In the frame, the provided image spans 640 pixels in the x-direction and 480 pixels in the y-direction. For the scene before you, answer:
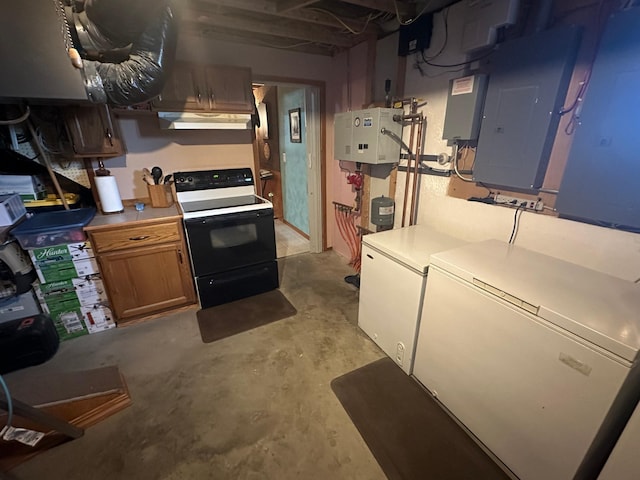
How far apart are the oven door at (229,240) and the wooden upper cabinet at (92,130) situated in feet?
2.91

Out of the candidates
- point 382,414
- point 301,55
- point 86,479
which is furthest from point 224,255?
point 301,55

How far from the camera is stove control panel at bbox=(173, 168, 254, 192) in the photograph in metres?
2.55

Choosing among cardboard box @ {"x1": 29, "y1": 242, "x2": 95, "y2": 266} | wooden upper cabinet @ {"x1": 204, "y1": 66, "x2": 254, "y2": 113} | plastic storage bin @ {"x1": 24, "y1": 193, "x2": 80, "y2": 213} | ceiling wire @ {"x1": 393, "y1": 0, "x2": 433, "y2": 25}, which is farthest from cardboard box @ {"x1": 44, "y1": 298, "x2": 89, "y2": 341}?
ceiling wire @ {"x1": 393, "y1": 0, "x2": 433, "y2": 25}

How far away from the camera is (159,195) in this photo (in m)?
2.46

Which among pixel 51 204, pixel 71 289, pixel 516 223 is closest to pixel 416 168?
pixel 516 223

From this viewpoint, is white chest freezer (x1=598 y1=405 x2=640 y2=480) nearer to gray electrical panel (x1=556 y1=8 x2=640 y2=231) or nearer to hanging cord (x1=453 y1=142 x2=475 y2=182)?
gray electrical panel (x1=556 y1=8 x2=640 y2=231)

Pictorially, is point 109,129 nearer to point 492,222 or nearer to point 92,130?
point 92,130

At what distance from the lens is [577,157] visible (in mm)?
1354

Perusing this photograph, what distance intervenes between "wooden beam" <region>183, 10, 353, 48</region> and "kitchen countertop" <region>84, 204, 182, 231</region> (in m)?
1.51

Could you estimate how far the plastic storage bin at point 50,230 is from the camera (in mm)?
1868

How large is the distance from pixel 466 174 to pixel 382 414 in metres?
1.65

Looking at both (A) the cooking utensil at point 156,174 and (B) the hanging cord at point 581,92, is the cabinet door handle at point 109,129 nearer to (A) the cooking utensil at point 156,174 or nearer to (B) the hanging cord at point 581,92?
(A) the cooking utensil at point 156,174

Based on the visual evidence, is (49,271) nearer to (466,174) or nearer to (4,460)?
(4,460)

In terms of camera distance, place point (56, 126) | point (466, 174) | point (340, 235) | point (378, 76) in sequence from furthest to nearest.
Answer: point (340, 235) < point (378, 76) < point (56, 126) < point (466, 174)
